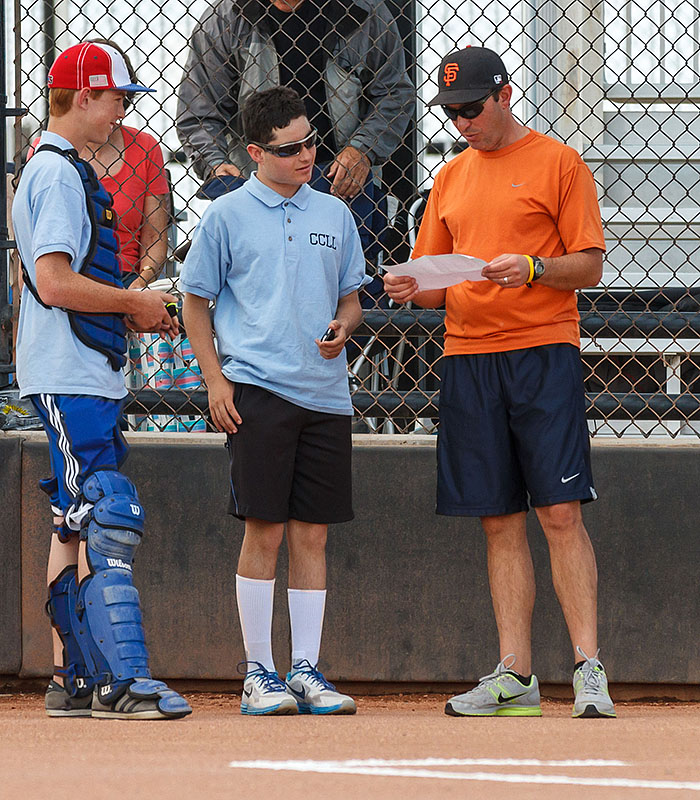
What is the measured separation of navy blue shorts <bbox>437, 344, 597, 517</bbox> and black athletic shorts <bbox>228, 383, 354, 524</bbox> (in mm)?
376

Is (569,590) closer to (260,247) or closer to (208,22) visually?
(260,247)

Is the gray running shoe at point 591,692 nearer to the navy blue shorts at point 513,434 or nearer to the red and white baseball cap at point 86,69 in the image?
the navy blue shorts at point 513,434

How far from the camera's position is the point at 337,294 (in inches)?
163

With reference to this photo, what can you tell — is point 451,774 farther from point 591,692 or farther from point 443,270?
point 443,270

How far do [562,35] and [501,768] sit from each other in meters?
4.53

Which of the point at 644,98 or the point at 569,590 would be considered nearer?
the point at 569,590

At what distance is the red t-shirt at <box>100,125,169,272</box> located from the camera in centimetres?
489

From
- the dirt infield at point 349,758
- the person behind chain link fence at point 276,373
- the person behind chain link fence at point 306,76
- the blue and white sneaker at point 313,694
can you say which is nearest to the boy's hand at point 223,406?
the person behind chain link fence at point 276,373

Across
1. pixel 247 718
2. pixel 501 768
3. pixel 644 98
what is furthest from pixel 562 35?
pixel 501 768

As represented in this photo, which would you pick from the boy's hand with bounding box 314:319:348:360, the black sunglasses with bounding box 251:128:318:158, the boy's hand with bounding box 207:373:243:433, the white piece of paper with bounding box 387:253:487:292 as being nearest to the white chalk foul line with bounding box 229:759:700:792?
the boy's hand with bounding box 207:373:243:433

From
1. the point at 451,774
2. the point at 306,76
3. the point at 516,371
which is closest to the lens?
the point at 451,774

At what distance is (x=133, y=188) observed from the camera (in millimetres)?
4934

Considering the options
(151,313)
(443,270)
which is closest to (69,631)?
(151,313)

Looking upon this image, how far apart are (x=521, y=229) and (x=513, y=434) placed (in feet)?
2.31
